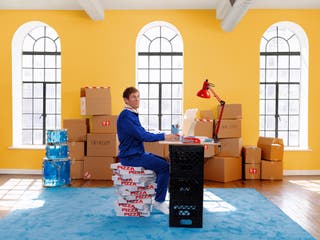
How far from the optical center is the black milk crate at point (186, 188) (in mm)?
3682

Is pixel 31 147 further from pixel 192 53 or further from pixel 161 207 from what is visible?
pixel 161 207

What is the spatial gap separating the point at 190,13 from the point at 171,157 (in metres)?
3.93

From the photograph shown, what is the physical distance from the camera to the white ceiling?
21.2 feet

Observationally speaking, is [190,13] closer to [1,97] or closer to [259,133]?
[259,133]

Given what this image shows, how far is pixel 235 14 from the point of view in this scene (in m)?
5.69

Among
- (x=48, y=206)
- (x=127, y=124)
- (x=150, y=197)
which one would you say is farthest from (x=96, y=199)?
(x=127, y=124)

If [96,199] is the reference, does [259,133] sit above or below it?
above

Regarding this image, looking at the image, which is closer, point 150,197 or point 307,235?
point 307,235

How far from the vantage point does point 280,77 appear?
23.8 ft

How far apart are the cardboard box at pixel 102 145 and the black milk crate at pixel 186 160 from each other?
2689 mm

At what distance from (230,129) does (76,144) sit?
2625 millimetres

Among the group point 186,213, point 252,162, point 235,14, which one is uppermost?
point 235,14

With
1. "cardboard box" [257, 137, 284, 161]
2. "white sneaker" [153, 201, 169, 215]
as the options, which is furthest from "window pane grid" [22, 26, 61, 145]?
"cardboard box" [257, 137, 284, 161]

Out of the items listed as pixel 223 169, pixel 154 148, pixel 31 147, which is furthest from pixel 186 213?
pixel 31 147
